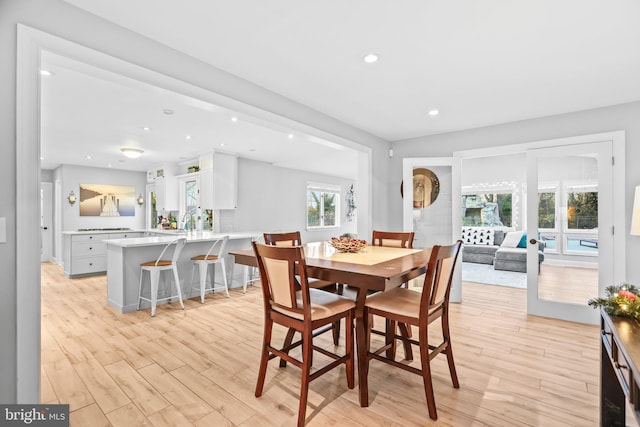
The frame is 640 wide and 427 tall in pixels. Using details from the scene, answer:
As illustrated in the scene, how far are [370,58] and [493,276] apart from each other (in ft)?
16.4

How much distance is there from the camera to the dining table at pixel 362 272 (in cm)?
169

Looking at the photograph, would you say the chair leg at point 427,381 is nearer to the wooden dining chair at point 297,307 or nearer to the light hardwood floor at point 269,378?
the light hardwood floor at point 269,378

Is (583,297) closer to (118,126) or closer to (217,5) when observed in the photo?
(217,5)

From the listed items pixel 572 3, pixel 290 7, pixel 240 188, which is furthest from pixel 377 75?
pixel 240 188

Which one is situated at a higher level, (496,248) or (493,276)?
(496,248)

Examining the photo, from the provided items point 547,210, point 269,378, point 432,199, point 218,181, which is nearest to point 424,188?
point 432,199

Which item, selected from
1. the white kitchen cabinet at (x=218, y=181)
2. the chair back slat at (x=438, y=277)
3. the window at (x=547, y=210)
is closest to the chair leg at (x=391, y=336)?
the chair back slat at (x=438, y=277)

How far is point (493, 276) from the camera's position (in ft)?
19.1

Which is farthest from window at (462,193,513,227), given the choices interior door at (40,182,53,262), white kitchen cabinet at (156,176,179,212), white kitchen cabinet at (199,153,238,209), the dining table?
interior door at (40,182,53,262)

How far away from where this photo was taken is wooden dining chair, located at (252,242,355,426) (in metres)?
1.76

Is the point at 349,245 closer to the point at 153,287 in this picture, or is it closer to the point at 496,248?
the point at 153,287

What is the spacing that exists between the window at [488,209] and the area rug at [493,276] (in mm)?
2210

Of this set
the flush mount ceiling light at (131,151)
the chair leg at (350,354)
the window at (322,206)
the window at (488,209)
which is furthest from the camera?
the window at (322,206)

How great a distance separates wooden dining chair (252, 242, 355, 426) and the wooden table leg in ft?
0.22
